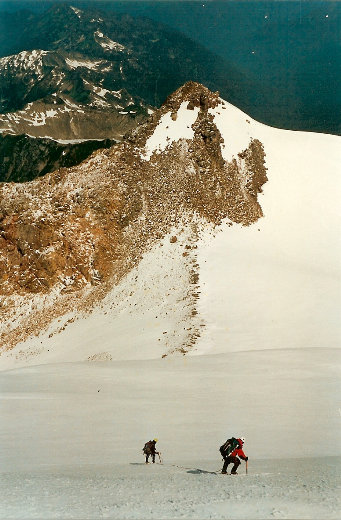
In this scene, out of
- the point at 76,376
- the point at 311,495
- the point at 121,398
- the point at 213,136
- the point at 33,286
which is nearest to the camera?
the point at 311,495

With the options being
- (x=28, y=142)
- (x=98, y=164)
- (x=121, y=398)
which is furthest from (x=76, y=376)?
(x=28, y=142)

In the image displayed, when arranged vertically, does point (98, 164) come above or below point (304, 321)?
above

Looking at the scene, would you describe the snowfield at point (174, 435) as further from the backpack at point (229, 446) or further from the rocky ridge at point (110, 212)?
the rocky ridge at point (110, 212)

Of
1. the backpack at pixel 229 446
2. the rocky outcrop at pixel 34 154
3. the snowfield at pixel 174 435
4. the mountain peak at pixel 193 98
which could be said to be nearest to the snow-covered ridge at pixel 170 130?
the mountain peak at pixel 193 98

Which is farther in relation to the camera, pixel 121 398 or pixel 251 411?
pixel 121 398

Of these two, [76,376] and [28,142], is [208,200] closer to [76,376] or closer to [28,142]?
[76,376]

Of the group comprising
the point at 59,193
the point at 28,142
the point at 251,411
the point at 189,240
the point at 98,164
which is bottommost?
the point at 251,411
